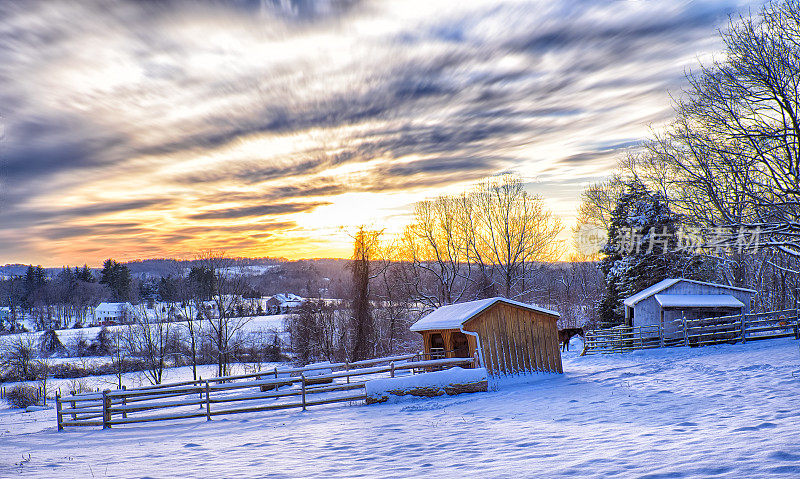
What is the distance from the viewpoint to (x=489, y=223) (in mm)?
42750

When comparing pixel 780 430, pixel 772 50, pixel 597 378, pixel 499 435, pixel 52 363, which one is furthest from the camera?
pixel 52 363

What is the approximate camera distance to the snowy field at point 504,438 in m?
6.55

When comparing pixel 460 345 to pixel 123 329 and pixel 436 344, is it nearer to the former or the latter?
pixel 436 344

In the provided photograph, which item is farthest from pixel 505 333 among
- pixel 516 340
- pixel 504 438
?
pixel 504 438

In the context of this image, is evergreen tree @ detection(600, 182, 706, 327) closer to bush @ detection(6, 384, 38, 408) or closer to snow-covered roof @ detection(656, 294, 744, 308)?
snow-covered roof @ detection(656, 294, 744, 308)

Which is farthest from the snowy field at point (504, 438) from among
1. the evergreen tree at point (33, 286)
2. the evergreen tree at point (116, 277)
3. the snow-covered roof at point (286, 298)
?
the evergreen tree at point (33, 286)

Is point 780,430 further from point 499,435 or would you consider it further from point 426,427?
point 426,427

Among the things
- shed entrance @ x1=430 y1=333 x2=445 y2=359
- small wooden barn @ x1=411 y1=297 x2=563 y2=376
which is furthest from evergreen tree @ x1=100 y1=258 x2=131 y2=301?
small wooden barn @ x1=411 y1=297 x2=563 y2=376

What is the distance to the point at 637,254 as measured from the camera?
123ft

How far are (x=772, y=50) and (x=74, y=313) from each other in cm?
12527

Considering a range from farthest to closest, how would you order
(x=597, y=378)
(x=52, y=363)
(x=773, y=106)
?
1. (x=52, y=363)
2. (x=597, y=378)
3. (x=773, y=106)

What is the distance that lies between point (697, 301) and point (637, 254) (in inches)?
422

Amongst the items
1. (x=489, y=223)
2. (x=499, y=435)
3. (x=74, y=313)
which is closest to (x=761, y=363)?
(x=499, y=435)

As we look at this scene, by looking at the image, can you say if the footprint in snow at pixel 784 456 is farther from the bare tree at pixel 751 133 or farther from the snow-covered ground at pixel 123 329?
the snow-covered ground at pixel 123 329
